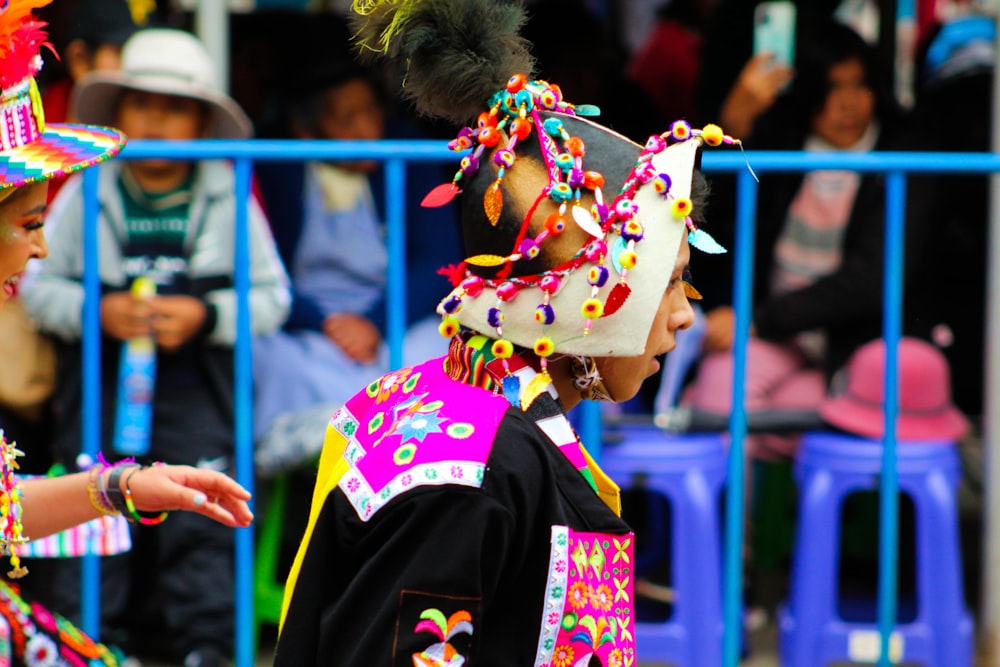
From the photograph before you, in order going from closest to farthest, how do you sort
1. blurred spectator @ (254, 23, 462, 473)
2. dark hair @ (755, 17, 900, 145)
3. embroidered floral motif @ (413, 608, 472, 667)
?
embroidered floral motif @ (413, 608, 472, 667), blurred spectator @ (254, 23, 462, 473), dark hair @ (755, 17, 900, 145)

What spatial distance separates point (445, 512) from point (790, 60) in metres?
3.13

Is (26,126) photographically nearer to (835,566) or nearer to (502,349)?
(502,349)

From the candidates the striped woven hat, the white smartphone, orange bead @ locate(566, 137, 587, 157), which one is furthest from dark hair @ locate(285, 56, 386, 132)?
orange bead @ locate(566, 137, 587, 157)

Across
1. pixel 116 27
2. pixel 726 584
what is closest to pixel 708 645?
pixel 726 584

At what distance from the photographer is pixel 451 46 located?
6.58 feet

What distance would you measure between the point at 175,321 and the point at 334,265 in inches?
29.4

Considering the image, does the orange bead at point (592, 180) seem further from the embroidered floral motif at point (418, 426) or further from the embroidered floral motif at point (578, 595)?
the embroidered floral motif at point (578, 595)

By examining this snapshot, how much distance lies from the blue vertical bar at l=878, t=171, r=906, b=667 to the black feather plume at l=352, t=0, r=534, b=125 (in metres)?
1.56

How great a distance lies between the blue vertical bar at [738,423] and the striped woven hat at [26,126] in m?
1.59

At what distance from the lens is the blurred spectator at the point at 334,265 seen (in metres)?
3.95

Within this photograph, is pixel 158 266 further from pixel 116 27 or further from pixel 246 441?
pixel 116 27

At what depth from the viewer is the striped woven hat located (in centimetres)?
212

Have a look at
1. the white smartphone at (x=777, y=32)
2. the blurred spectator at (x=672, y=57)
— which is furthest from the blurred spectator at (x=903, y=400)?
the blurred spectator at (x=672, y=57)

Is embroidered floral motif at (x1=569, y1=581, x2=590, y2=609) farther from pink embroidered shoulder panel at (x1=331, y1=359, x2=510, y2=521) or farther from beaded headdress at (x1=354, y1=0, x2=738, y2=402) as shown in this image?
beaded headdress at (x1=354, y1=0, x2=738, y2=402)
